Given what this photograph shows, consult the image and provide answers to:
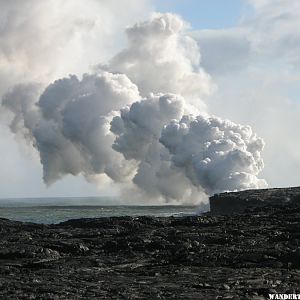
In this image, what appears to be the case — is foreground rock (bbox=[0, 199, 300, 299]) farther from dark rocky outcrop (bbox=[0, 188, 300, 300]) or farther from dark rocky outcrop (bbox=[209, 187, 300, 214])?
dark rocky outcrop (bbox=[209, 187, 300, 214])

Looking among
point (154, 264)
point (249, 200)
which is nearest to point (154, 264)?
point (154, 264)

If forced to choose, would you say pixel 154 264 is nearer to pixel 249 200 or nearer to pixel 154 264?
pixel 154 264

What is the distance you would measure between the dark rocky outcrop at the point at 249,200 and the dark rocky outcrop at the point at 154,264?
4338 cm

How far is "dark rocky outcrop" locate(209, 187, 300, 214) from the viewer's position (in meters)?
84.9

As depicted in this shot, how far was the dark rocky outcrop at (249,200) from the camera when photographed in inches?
3342

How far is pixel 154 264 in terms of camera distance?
26.0 metres

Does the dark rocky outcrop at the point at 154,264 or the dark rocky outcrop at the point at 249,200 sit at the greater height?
the dark rocky outcrop at the point at 249,200

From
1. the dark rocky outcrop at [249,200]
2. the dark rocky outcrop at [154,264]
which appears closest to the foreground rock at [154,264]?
the dark rocky outcrop at [154,264]

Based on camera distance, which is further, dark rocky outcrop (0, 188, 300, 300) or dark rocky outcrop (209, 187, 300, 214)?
dark rocky outcrop (209, 187, 300, 214)

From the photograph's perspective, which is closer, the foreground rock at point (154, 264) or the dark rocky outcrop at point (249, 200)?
the foreground rock at point (154, 264)

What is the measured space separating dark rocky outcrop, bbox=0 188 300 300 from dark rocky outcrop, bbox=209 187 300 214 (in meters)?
43.4

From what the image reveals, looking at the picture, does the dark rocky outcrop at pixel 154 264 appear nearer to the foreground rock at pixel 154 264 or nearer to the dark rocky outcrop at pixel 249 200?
the foreground rock at pixel 154 264

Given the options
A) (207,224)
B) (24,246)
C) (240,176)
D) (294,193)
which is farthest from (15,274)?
(240,176)

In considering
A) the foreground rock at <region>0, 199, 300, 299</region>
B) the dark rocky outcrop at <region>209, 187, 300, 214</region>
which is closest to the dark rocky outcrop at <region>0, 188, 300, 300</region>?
the foreground rock at <region>0, 199, 300, 299</region>
